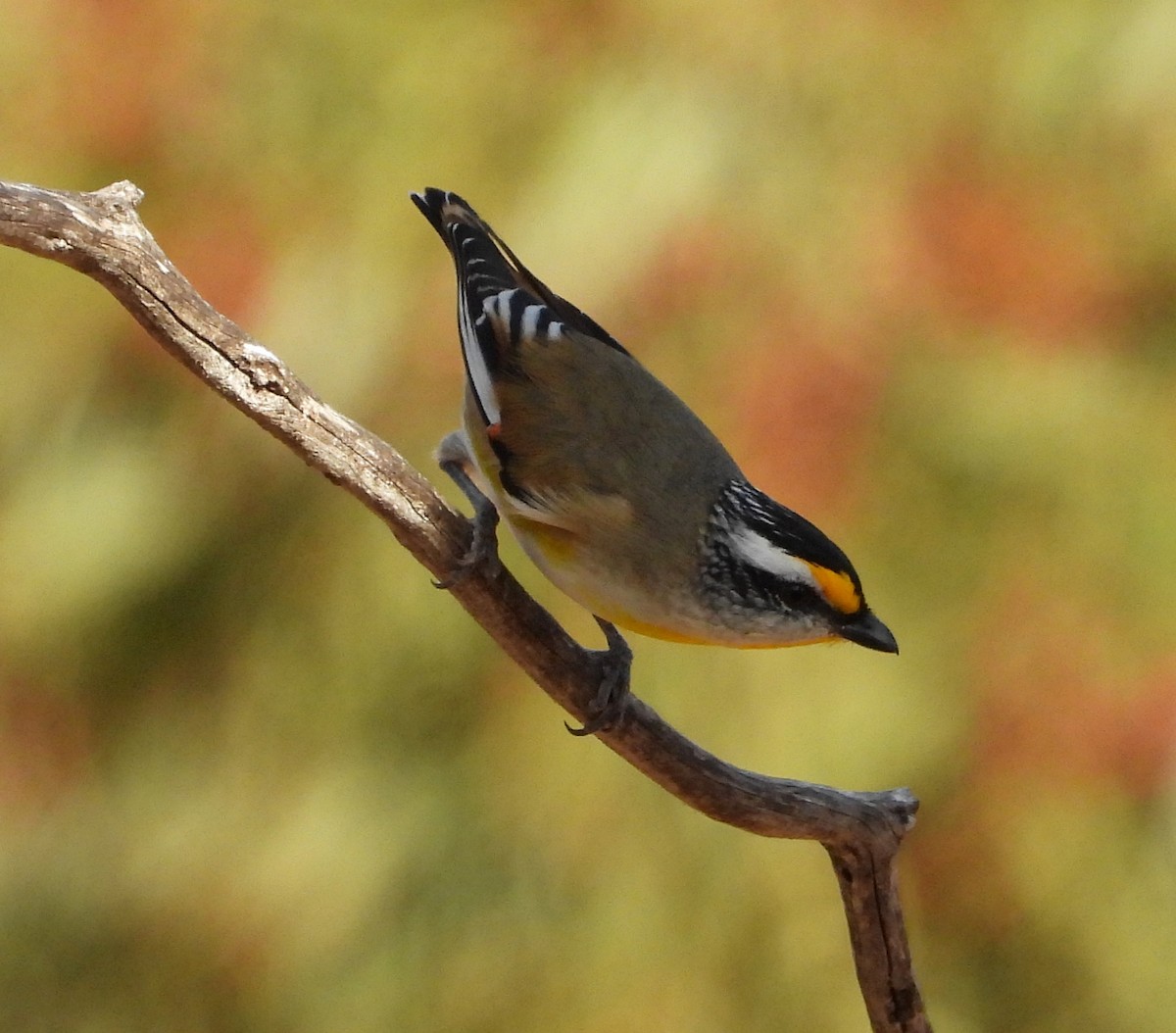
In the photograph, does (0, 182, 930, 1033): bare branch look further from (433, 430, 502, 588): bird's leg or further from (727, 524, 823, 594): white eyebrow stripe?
(727, 524, 823, 594): white eyebrow stripe

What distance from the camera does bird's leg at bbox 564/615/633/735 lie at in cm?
166

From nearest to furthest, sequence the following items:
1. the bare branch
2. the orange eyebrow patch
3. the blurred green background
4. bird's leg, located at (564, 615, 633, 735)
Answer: the bare branch < the orange eyebrow patch < bird's leg, located at (564, 615, 633, 735) < the blurred green background

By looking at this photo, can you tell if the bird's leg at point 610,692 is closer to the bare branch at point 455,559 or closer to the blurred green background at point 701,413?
the bare branch at point 455,559

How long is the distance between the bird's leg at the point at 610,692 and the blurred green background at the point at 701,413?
2.91ft

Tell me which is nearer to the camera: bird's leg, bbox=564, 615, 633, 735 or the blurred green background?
bird's leg, bbox=564, 615, 633, 735

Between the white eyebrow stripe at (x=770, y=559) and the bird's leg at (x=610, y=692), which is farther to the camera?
the bird's leg at (x=610, y=692)

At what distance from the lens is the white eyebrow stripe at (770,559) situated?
4.94 feet

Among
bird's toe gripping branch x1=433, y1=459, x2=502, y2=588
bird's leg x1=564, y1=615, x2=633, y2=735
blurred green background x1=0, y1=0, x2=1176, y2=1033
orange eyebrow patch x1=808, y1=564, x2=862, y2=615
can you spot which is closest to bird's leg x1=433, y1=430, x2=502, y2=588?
bird's toe gripping branch x1=433, y1=459, x2=502, y2=588

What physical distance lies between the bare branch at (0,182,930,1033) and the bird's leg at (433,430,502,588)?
1cm

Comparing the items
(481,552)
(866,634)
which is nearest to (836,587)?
(866,634)

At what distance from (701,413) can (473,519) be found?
3.72 ft

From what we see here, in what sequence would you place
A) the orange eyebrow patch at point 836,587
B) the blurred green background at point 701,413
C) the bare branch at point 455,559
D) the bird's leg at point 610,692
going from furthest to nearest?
the blurred green background at point 701,413, the bird's leg at point 610,692, the orange eyebrow patch at point 836,587, the bare branch at point 455,559

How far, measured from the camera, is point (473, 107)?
270cm

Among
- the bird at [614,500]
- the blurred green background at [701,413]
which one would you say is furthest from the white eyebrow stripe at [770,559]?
the blurred green background at [701,413]
